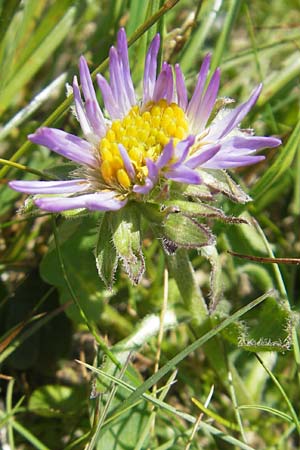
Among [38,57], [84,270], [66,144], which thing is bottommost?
[84,270]

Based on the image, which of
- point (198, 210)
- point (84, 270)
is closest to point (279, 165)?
point (198, 210)

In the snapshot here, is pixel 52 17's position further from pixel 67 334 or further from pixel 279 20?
pixel 279 20

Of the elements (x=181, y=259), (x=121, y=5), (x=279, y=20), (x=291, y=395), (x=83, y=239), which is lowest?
(x=291, y=395)

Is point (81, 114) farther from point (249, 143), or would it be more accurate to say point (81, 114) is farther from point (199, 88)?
point (249, 143)

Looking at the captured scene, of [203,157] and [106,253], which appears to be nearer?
[203,157]

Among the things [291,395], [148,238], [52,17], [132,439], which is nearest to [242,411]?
[291,395]

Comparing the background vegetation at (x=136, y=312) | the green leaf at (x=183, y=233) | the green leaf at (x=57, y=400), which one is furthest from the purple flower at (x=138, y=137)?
the green leaf at (x=57, y=400)

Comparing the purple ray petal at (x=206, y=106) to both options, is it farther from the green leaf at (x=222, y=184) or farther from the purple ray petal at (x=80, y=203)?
the purple ray petal at (x=80, y=203)
